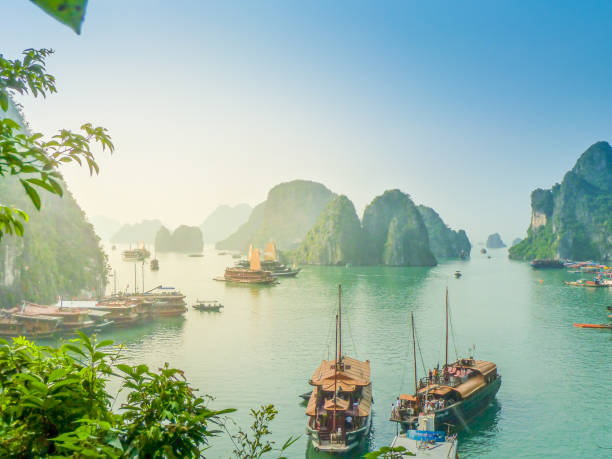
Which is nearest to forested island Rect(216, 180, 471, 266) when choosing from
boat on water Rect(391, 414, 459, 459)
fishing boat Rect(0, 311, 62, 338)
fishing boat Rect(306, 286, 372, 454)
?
fishing boat Rect(0, 311, 62, 338)

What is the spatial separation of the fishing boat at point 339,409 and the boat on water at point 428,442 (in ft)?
6.59

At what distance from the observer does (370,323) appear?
4694 centimetres

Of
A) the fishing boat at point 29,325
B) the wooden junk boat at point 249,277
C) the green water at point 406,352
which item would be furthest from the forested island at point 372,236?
the fishing boat at point 29,325

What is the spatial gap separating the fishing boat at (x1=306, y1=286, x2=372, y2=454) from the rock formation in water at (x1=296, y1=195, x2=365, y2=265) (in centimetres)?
11862

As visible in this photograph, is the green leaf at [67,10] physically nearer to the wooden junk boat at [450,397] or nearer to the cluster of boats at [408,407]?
the cluster of boats at [408,407]

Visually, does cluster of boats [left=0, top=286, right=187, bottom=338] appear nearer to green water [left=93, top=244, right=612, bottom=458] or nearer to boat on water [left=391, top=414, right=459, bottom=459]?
green water [left=93, top=244, right=612, bottom=458]

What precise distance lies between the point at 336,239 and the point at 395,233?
752 inches

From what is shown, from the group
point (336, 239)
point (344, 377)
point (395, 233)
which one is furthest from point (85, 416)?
point (395, 233)

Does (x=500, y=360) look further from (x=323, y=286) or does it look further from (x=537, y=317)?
(x=323, y=286)

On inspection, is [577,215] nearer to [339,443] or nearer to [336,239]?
[336,239]

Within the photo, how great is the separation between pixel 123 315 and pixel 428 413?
33.2 m

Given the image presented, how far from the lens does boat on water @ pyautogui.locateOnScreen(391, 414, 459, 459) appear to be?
1798 cm

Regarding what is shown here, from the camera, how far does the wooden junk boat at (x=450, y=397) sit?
21.5 metres

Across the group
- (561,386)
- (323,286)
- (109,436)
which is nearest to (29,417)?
(109,436)
